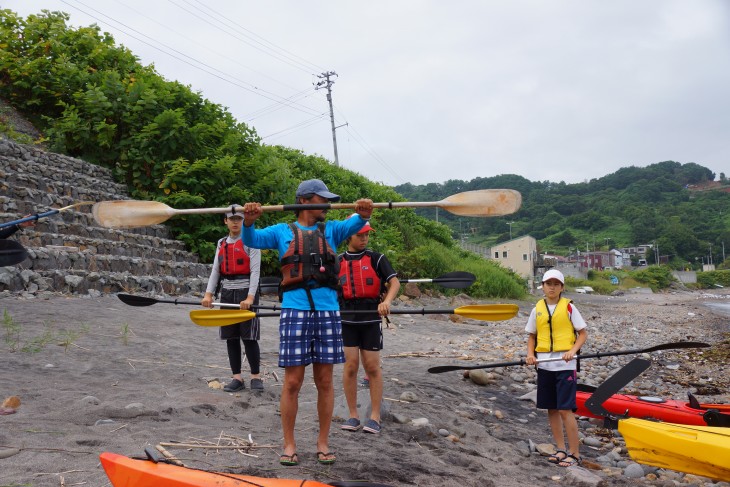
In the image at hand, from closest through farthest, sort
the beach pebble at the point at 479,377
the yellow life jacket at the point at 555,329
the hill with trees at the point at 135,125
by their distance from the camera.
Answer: the yellow life jacket at the point at 555,329
the beach pebble at the point at 479,377
the hill with trees at the point at 135,125

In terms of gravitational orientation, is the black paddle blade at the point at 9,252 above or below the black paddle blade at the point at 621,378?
above

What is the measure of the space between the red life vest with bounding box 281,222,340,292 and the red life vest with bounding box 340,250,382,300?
116 cm

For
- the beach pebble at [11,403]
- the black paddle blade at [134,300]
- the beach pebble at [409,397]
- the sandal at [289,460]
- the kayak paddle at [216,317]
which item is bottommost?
the beach pebble at [409,397]

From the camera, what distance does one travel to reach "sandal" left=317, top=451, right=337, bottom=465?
358 centimetres

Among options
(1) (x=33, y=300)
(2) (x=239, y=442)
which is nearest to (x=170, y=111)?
(1) (x=33, y=300)

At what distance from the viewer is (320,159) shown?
84.4ft

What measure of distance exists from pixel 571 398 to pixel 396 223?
20.0 meters

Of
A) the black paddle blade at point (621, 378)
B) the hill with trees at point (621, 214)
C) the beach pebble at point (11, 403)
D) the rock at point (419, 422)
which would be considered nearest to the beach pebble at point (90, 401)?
the beach pebble at point (11, 403)

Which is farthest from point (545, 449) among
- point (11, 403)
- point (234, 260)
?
point (11, 403)

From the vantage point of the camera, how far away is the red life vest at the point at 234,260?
554cm

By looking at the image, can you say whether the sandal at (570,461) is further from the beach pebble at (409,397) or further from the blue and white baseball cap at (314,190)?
the blue and white baseball cap at (314,190)

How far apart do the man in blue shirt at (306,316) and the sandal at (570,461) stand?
206 cm

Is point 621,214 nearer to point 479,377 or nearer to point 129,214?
point 479,377

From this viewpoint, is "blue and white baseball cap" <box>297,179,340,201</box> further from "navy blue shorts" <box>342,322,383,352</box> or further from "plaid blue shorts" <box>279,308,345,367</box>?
"navy blue shorts" <box>342,322,383,352</box>
